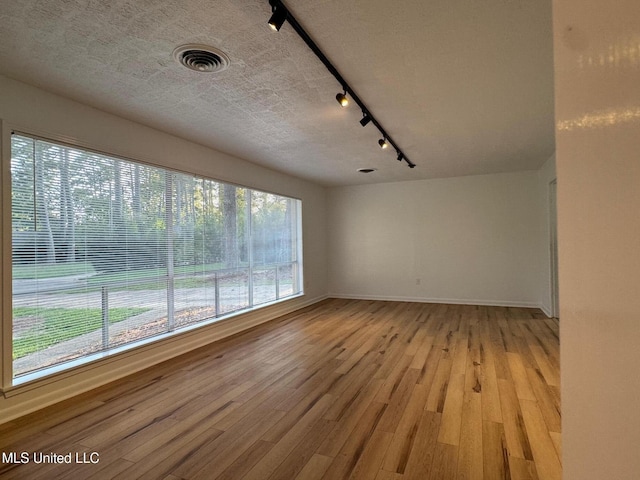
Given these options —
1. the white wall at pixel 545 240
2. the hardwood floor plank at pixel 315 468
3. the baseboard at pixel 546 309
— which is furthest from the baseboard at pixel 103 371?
the white wall at pixel 545 240

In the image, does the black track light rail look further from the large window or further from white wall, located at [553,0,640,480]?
the large window

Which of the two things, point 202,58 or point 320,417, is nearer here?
point 202,58

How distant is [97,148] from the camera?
2988 millimetres

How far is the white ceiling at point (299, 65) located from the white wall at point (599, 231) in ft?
4.93

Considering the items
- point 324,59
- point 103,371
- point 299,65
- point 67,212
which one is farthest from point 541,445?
point 67,212

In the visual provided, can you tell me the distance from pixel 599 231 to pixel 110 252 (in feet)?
11.9

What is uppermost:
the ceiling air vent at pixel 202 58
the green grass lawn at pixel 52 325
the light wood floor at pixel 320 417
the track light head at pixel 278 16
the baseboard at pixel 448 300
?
the ceiling air vent at pixel 202 58

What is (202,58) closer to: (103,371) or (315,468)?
(315,468)

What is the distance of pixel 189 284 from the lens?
3.99m

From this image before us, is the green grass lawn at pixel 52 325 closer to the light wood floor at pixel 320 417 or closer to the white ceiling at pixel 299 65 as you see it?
the light wood floor at pixel 320 417

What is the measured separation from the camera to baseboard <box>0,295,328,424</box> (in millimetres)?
2422

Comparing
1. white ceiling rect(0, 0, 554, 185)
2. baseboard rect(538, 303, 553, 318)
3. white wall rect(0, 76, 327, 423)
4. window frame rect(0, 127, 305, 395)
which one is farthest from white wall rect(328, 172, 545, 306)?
window frame rect(0, 127, 305, 395)

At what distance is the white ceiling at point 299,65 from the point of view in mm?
1775

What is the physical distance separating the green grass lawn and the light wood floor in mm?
527
